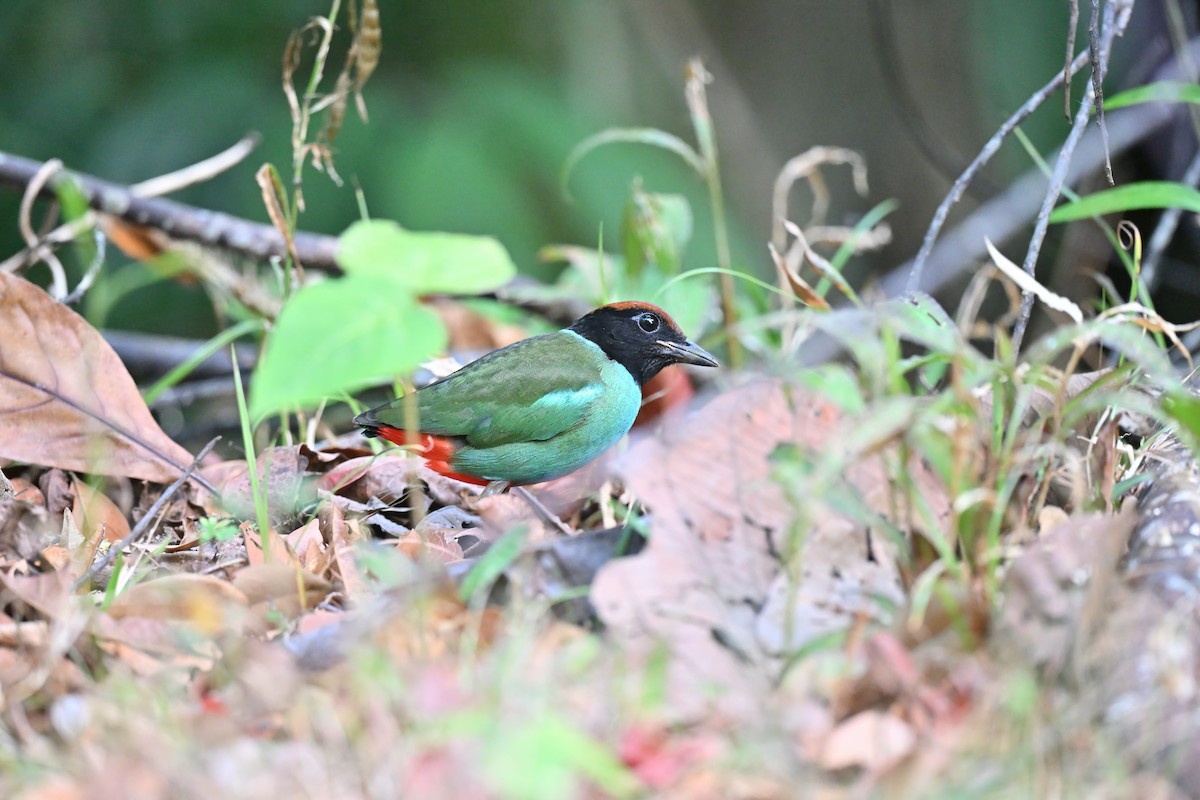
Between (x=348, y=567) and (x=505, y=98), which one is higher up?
(x=348, y=567)

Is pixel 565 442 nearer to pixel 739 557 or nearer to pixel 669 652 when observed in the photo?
pixel 739 557

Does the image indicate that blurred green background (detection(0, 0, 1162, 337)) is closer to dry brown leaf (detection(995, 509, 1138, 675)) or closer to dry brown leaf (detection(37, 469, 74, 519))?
dry brown leaf (detection(37, 469, 74, 519))

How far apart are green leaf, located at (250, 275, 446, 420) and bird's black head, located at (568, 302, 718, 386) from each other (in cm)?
252

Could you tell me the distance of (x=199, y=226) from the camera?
16.5 feet

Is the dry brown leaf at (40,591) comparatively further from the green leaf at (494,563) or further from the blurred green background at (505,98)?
the blurred green background at (505,98)

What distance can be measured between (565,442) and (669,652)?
2.16 m

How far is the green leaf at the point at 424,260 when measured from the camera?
1683mm

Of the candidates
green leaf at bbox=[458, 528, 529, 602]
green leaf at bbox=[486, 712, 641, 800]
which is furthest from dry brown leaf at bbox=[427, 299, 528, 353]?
green leaf at bbox=[486, 712, 641, 800]

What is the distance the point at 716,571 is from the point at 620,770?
0.54 m

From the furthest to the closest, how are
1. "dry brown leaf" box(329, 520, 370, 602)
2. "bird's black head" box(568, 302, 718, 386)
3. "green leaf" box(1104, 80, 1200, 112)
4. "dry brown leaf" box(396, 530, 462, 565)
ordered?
1. "bird's black head" box(568, 302, 718, 386)
2. "green leaf" box(1104, 80, 1200, 112)
3. "dry brown leaf" box(396, 530, 462, 565)
4. "dry brown leaf" box(329, 520, 370, 602)

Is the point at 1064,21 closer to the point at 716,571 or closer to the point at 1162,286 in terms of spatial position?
the point at 1162,286

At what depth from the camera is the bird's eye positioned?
13.7 feet

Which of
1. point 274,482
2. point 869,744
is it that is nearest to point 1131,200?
point 869,744

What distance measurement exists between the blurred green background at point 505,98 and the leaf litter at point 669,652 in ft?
14.2
